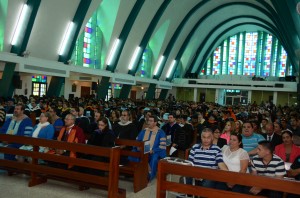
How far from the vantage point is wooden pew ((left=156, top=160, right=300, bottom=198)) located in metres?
3.34

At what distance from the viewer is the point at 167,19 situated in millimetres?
29266

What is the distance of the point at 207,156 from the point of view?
452 centimetres

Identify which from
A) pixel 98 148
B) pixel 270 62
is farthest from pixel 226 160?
pixel 270 62

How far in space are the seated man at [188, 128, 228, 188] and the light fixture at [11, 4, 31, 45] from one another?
44.4 feet

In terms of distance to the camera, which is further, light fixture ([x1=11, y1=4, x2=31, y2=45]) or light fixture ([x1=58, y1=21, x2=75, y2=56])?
light fixture ([x1=58, y1=21, x2=75, y2=56])

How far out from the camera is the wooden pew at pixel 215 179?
3344 mm

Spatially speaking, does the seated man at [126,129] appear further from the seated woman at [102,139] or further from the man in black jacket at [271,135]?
the man in black jacket at [271,135]

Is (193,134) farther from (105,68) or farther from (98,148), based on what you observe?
(105,68)

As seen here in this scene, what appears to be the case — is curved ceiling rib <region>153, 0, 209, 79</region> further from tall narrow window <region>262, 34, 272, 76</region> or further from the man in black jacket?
the man in black jacket

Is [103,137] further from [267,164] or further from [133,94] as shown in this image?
[133,94]

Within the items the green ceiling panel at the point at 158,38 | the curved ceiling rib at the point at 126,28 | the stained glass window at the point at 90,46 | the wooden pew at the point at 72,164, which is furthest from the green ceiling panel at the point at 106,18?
the wooden pew at the point at 72,164

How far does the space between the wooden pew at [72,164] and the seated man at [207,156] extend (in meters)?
1.19

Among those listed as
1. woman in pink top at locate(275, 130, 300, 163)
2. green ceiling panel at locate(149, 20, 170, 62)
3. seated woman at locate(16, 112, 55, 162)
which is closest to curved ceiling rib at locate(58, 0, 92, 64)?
green ceiling panel at locate(149, 20, 170, 62)

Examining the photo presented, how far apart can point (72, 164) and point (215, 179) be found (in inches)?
96.1
